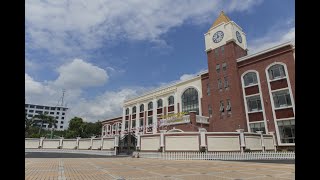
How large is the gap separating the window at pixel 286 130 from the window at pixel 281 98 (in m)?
1.93

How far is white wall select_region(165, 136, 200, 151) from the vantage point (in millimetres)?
23516

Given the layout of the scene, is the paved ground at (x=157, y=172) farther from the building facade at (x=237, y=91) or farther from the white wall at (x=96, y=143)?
the white wall at (x=96, y=143)

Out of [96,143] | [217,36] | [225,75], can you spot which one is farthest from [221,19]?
[96,143]

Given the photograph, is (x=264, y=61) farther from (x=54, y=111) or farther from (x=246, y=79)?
(x=54, y=111)

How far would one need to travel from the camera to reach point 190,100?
3809 cm

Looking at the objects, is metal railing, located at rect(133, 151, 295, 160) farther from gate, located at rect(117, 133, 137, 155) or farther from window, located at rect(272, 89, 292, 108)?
gate, located at rect(117, 133, 137, 155)

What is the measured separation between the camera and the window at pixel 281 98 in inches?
1013

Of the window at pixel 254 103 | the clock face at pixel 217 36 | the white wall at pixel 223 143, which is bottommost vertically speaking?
the white wall at pixel 223 143

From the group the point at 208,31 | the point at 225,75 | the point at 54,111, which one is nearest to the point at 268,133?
the point at 225,75

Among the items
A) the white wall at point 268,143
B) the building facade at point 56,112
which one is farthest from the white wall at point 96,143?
the building facade at point 56,112

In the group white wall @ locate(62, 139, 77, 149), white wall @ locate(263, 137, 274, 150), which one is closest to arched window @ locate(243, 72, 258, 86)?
white wall @ locate(263, 137, 274, 150)

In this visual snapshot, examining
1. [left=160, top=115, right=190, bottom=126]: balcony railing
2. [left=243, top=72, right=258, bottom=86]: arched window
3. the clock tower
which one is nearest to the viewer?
[left=160, top=115, right=190, bottom=126]: balcony railing
